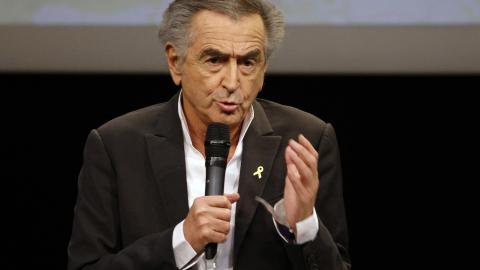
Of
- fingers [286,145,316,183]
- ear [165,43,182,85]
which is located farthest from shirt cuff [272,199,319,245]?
ear [165,43,182,85]

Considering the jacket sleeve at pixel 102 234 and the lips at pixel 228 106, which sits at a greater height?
the lips at pixel 228 106

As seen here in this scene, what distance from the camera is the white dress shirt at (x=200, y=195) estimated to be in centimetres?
197

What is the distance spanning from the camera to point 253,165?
222 centimetres

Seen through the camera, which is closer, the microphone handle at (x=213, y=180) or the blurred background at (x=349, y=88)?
the microphone handle at (x=213, y=180)

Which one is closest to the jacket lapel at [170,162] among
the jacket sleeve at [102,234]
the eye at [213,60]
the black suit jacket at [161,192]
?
the black suit jacket at [161,192]

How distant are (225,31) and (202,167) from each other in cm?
34

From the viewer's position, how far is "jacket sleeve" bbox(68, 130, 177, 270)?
2039mm

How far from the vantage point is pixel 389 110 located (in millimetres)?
2986

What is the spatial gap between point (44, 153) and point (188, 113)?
1.00 metres

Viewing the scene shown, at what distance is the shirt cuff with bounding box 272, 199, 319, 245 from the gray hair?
1.40 ft

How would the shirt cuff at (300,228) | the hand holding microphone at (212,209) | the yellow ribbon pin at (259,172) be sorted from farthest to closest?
the yellow ribbon pin at (259,172) < the shirt cuff at (300,228) < the hand holding microphone at (212,209)

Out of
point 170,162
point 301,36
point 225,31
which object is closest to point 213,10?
point 225,31

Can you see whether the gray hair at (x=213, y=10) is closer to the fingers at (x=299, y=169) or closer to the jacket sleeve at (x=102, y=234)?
the jacket sleeve at (x=102, y=234)

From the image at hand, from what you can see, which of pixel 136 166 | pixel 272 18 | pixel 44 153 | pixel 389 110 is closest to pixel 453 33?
pixel 389 110
